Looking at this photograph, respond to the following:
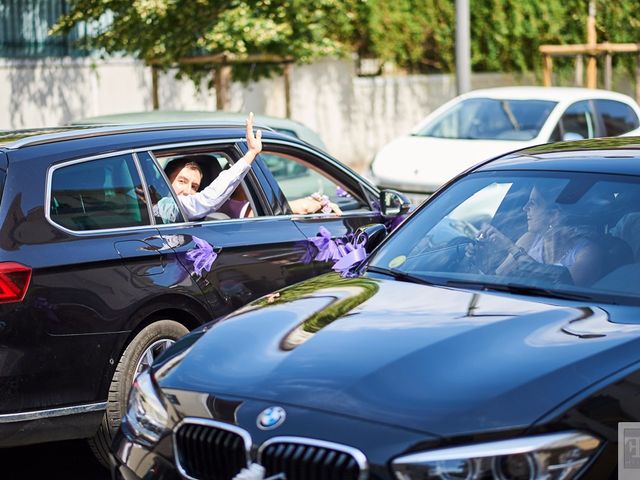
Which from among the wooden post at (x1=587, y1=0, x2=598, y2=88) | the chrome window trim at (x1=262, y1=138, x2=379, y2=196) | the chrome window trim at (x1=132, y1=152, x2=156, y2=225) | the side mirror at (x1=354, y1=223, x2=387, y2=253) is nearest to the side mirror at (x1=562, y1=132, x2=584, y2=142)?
the chrome window trim at (x1=262, y1=138, x2=379, y2=196)

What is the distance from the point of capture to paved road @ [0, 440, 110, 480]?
6.57 m

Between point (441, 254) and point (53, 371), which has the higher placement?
point (441, 254)

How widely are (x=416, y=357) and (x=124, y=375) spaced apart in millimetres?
2400

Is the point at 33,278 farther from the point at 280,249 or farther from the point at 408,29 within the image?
the point at 408,29

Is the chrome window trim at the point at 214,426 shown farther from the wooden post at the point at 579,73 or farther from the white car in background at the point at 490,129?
the wooden post at the point at 579,73

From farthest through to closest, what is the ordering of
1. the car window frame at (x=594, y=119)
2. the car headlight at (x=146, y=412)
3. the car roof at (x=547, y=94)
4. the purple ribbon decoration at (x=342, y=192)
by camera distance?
the car roof at (x=547, y=94)
the car window frame at (x=594, y=119)
the purple ribbon decoration at (x=342, y=192)
the car headlight at (x=146, y=412)

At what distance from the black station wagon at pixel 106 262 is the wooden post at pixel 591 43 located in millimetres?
14949

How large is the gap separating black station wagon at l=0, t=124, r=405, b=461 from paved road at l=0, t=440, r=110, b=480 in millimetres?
553

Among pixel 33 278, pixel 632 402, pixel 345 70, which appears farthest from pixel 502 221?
pixel 345 70

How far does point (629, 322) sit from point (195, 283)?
108 inches

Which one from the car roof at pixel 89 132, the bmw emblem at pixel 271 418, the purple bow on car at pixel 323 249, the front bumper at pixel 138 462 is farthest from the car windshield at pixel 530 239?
the car roof at pixel 89 132

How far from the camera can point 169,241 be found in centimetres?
650

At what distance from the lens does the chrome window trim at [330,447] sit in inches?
143

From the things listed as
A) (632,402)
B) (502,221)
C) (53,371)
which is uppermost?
(502,221)
